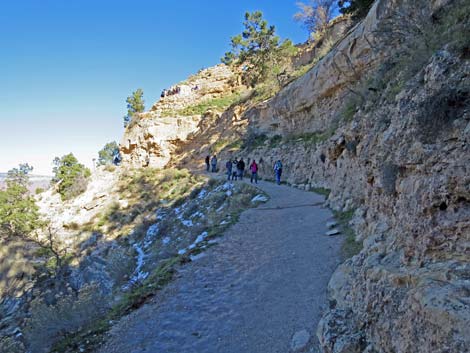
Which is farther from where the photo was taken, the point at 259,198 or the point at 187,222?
the point at 187,222

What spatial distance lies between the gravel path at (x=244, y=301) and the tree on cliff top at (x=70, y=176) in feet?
94.3

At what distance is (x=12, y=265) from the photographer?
819 inches

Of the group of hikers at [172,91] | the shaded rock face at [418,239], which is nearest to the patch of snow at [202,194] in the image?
the shaded rock face at [418,239]

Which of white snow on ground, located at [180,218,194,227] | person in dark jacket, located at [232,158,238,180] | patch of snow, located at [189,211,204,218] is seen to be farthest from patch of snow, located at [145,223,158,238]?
person in dark jacket, located at [232,158,238,180]

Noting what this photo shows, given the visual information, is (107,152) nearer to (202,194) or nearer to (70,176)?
(70,176)

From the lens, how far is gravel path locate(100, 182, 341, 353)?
4461mm

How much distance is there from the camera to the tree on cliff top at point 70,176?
32531 mm

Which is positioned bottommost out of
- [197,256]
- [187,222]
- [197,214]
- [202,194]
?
[187,222]

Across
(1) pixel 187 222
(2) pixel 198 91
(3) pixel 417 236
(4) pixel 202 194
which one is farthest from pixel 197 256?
(2) pixel 198 91

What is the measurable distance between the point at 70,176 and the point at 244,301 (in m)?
36.8

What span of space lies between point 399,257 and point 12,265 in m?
25.0

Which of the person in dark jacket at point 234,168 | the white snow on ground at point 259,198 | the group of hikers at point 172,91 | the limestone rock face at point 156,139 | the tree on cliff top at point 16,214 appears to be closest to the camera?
the white snow on ground at point 259,198

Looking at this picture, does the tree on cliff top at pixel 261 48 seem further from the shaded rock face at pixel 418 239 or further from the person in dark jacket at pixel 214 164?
A: the shaded rock face at pixel 418 239

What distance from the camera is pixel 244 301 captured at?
5.53 meters
